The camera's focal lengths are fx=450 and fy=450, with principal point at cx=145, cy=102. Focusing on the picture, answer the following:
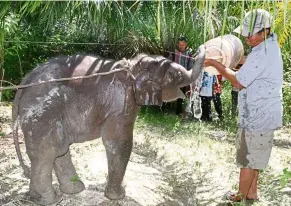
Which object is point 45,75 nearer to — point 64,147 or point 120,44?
point 64,147

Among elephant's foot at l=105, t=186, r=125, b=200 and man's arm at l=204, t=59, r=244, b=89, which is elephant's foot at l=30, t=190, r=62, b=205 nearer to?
elephant's foot at l=105, t=186, r=125, b=200

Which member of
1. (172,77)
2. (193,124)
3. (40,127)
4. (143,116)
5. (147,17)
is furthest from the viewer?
(143,116)

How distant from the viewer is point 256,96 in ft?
11.5

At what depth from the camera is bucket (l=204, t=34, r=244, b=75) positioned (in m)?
3.62

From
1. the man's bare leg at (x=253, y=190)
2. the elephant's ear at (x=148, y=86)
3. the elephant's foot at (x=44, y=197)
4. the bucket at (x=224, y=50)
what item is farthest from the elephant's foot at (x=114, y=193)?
the bucket at (x=224, y=50)

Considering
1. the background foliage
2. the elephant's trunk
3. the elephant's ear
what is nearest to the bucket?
the background foliage

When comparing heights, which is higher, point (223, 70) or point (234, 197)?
point (223, 70)

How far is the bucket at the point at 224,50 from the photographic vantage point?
3625 mm

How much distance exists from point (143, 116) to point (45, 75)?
402cm

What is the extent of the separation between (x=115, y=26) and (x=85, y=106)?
2006mm

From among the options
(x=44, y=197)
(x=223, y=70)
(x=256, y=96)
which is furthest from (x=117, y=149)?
(x=256, y=96)

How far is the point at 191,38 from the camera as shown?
6.67 meters

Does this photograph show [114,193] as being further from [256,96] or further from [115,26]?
[115,26]

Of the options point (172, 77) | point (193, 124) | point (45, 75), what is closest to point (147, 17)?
point (172, 77)
